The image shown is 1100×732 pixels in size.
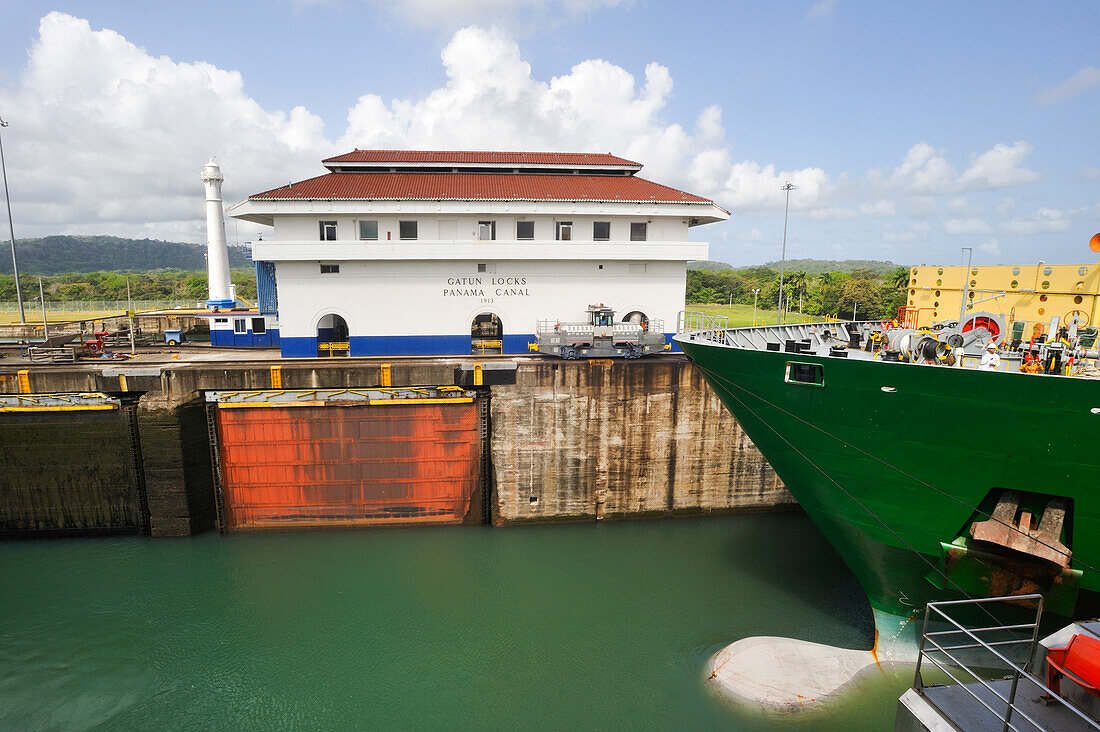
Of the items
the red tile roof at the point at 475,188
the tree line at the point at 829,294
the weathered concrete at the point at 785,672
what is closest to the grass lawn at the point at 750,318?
the tree line at the point at 829,294

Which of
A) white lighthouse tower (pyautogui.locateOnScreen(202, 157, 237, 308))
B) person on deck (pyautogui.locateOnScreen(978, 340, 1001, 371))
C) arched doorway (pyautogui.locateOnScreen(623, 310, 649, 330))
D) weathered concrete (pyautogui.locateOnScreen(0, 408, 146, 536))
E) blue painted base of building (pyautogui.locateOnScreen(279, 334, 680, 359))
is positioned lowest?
weathered concrete (pyautogui.locateOnScreen(0, 408, 146, 536))

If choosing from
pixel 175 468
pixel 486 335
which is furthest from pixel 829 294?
pixel 175 468

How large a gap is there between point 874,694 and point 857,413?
223 inches

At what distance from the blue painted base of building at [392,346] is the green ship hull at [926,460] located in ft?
31.7

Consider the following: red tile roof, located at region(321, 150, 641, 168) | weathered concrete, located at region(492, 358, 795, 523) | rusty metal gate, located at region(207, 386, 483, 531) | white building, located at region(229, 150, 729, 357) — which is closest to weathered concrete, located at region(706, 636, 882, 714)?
weathered concrete, located at region(492, 358, 795, 523)

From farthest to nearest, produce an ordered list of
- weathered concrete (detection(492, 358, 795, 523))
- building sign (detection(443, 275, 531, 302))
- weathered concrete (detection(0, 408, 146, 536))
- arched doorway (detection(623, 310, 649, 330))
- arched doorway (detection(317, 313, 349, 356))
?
1. arched doorway (detection(623, 310, 649, 330))
2. arched doorway (detection(317, 313, 349, 356))
3. building sign (detection(443, 275, 531, 302))
4. weathered concrete (detection(492, 358, 795, 523))
5. weathered concrete (detection(0, 408, 146, 536))

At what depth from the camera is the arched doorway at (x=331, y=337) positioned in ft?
71.3

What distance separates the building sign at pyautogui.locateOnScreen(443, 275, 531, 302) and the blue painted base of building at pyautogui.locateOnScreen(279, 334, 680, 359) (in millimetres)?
1785

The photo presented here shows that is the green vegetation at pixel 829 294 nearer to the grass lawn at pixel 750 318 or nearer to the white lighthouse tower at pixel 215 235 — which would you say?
the grass lawn at pixel 750 318

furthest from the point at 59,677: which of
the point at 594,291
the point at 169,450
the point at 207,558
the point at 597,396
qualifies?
the point at 594,291

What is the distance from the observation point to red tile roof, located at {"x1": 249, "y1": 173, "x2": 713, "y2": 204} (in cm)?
2092

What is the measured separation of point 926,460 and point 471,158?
2144 centimetres

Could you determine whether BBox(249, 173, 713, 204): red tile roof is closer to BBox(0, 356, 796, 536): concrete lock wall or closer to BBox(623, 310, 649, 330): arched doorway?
BBox(623, 310, 649, 330): arched doorway

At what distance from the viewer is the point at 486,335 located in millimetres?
25328
